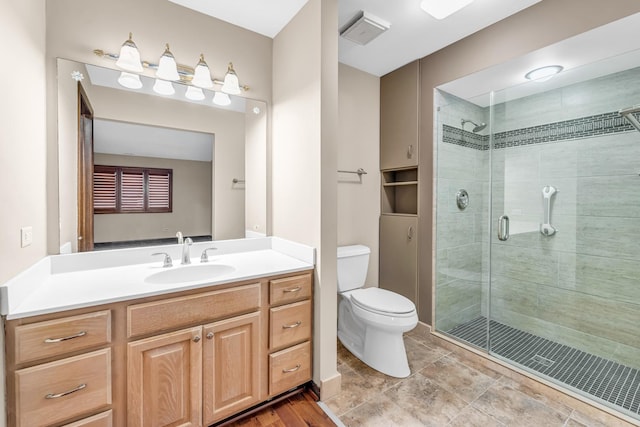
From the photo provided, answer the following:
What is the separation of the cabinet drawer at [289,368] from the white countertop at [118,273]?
49cm

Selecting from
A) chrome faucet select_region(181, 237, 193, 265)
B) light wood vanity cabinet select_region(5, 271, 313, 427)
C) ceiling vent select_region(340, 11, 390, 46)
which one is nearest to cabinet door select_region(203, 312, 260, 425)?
light wood vanity cabinet select_region(5, 271, 313, 427)

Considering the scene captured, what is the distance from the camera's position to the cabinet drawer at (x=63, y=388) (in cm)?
101

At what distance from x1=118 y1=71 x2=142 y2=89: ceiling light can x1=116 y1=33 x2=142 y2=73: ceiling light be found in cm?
5

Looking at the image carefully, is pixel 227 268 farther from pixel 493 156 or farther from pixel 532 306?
pixel 532 306

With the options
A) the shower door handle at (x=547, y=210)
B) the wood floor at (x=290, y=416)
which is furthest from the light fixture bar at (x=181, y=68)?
the shower door handle at (x=547, y=210)

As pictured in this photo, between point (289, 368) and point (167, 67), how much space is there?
1.97 meters

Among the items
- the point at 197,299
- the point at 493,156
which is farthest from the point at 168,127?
the point at 493,156

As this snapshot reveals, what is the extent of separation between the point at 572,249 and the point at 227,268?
271 centimetres

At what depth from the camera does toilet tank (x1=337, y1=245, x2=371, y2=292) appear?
2328 millimetres

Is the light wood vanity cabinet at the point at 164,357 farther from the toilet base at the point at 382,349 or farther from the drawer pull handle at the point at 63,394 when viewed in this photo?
the toilet base at the point at 382,349

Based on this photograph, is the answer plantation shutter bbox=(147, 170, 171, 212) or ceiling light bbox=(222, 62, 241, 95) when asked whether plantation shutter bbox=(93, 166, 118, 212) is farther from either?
ceiling light bbox=(222, 62, 241, 95)

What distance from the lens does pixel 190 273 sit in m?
1.69

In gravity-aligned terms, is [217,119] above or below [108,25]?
below

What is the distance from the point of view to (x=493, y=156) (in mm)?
2455
